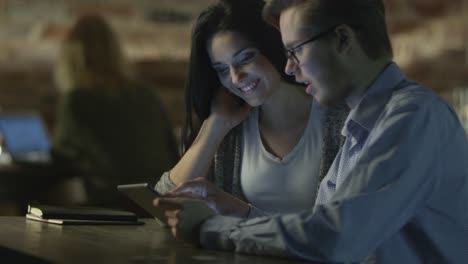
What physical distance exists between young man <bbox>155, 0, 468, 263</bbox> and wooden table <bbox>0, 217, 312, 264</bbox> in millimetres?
51

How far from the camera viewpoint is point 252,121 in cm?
243

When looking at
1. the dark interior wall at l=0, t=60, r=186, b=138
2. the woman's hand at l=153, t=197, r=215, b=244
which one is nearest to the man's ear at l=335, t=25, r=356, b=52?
the woman's hand at l=153, t=197, r=215, b=244

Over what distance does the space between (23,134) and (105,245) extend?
10.9ft

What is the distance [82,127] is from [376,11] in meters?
2.87

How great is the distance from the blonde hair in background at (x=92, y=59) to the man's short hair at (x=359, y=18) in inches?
111

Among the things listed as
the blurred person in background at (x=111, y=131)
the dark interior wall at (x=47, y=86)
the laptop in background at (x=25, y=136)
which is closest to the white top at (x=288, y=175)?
the blurred person in background at (x=111, y=131)

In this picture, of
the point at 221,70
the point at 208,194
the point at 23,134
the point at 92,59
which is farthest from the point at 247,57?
the point at 23,134

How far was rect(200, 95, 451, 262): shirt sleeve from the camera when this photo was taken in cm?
146

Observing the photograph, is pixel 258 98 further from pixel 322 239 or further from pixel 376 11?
pixel 322 239

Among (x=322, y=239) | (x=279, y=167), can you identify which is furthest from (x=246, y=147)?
(x=322, y=239)

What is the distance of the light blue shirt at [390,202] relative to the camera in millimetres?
1475

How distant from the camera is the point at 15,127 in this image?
4.90 meters

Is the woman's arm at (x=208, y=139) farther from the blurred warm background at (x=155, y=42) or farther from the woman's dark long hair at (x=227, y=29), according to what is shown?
the blurred warm background at (x=155, y=42)

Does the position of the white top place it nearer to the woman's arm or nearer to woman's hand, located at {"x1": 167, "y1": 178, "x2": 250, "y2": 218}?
the woman's arm
